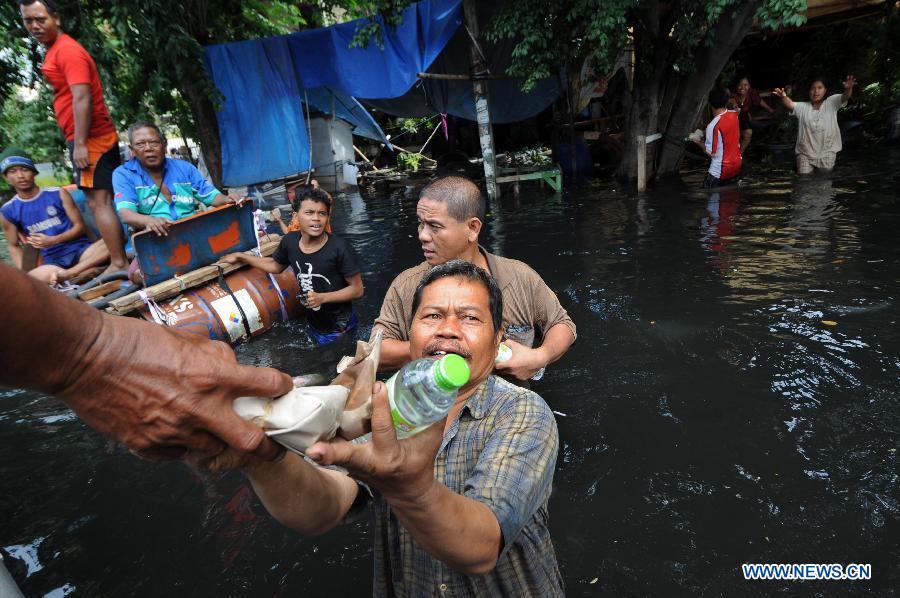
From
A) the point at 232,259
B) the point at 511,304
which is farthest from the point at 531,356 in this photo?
the point at 232,259

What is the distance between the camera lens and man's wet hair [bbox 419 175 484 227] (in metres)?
2.98

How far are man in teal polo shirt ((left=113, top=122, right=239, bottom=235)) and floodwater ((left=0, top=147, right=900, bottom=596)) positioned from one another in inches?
64.3

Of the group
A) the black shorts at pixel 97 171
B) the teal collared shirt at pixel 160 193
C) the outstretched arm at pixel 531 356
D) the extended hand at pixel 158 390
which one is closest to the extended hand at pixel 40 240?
the black shorts at pixel 97 171

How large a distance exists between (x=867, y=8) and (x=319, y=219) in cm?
1628

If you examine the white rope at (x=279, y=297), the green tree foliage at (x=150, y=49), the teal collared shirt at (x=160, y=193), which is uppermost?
the green tree foliage at (x=150, y=49)

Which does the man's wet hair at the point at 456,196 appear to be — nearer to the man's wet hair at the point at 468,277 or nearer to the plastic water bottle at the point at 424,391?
the man's wet hair at the point at 468,277

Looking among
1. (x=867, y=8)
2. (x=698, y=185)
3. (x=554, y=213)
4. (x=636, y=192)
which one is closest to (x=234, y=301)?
(x=554, y=213)

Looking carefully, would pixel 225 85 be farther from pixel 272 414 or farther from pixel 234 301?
pixel 272 414

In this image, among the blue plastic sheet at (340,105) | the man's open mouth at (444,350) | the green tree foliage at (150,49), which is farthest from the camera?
the blue plastic sheet at (340,105)

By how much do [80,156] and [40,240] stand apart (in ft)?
4.36

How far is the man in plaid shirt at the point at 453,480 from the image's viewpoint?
1.10m

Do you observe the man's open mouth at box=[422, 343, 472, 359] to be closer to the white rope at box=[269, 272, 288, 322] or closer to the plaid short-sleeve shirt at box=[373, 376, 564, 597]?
the plaid short-sleeve shirt at box=[373, 376, 564, 597]

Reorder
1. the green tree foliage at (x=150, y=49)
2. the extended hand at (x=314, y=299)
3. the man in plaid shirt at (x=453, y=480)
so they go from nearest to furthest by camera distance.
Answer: the man in plaid shirt at (x=453, y=480) < the extended hand at (x=314, y=299) < the green tree foliage at (x=150, y=49)

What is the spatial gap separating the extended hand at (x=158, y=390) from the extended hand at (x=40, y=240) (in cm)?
610
